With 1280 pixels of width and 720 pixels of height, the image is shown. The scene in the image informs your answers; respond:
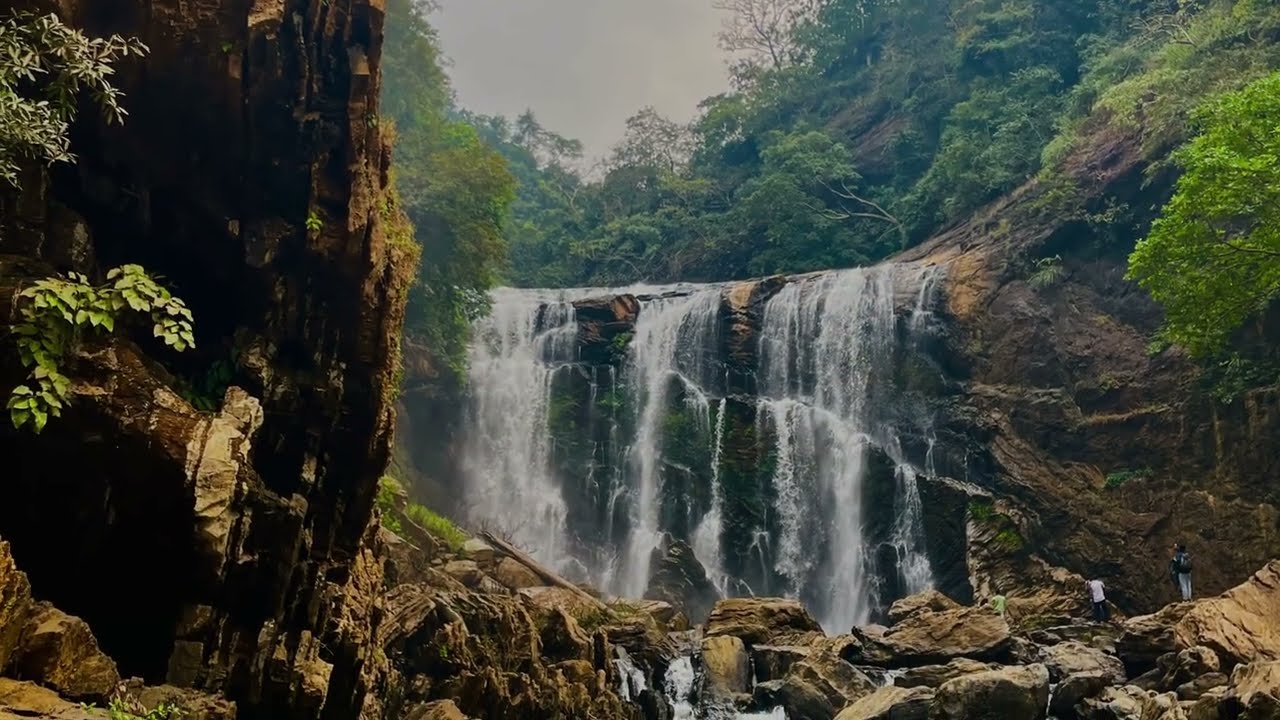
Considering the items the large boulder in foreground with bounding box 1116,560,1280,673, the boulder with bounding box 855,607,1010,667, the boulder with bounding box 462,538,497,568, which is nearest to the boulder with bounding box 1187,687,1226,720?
the large boulder in foreground with bounding box 1116,560,1280,673

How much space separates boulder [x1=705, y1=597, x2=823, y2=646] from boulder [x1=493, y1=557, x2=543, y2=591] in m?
3.74

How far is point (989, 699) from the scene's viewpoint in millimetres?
11055

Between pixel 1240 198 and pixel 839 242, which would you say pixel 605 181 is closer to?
pixel 839 242

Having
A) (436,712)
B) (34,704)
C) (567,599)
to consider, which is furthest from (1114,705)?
(34,704)

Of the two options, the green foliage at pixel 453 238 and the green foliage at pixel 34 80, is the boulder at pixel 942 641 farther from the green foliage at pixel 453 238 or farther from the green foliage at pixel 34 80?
the green foliage at pixel 453 238

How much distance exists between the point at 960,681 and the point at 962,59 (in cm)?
3082

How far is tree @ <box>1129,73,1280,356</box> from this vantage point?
1611 centimetres

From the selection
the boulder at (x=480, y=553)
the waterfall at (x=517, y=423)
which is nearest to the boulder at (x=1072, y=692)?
the boulder at (x=480, y=553)

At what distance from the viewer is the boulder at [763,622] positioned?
1565 centimetres

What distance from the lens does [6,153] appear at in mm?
5285

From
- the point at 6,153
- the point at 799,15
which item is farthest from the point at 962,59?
the point at 6,153

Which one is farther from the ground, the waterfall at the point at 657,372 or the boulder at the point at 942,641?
the waterfall at the point at 657,372

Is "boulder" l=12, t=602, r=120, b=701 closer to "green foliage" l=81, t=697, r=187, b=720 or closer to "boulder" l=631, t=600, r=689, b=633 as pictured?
"green foliage" l=81, t=697, r=187, b=720

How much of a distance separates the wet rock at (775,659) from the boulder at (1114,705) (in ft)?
13.4
